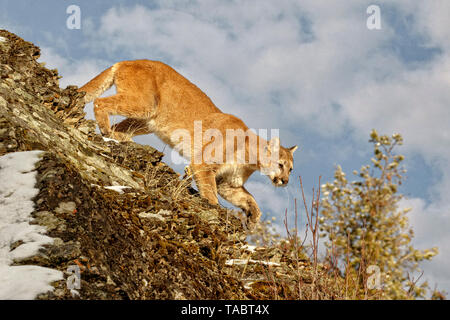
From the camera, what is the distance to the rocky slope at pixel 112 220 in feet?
8.49

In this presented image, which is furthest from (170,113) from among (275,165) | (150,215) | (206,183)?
(150,215)

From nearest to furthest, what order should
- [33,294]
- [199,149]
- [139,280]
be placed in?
1. [33,294]
2. [139,280]
3. [199,149]

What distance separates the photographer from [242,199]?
8664 mm

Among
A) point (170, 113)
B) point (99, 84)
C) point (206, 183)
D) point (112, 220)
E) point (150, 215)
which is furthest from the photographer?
point (170, 113)

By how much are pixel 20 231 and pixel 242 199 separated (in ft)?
20.5

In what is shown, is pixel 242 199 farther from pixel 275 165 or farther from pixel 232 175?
pixel 275 165

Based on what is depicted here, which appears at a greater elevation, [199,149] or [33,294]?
[199,149]

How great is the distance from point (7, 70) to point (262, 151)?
5.17 metres

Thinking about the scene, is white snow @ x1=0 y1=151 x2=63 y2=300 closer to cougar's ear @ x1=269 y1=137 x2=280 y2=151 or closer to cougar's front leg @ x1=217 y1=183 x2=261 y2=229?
cougar's front leg @ x1=217 y1=183 x2=261 y2=229

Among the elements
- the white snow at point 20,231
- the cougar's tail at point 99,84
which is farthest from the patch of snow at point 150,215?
the cougar's tail at point 99,84

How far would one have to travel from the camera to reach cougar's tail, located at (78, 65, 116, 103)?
A: 8328 mm
